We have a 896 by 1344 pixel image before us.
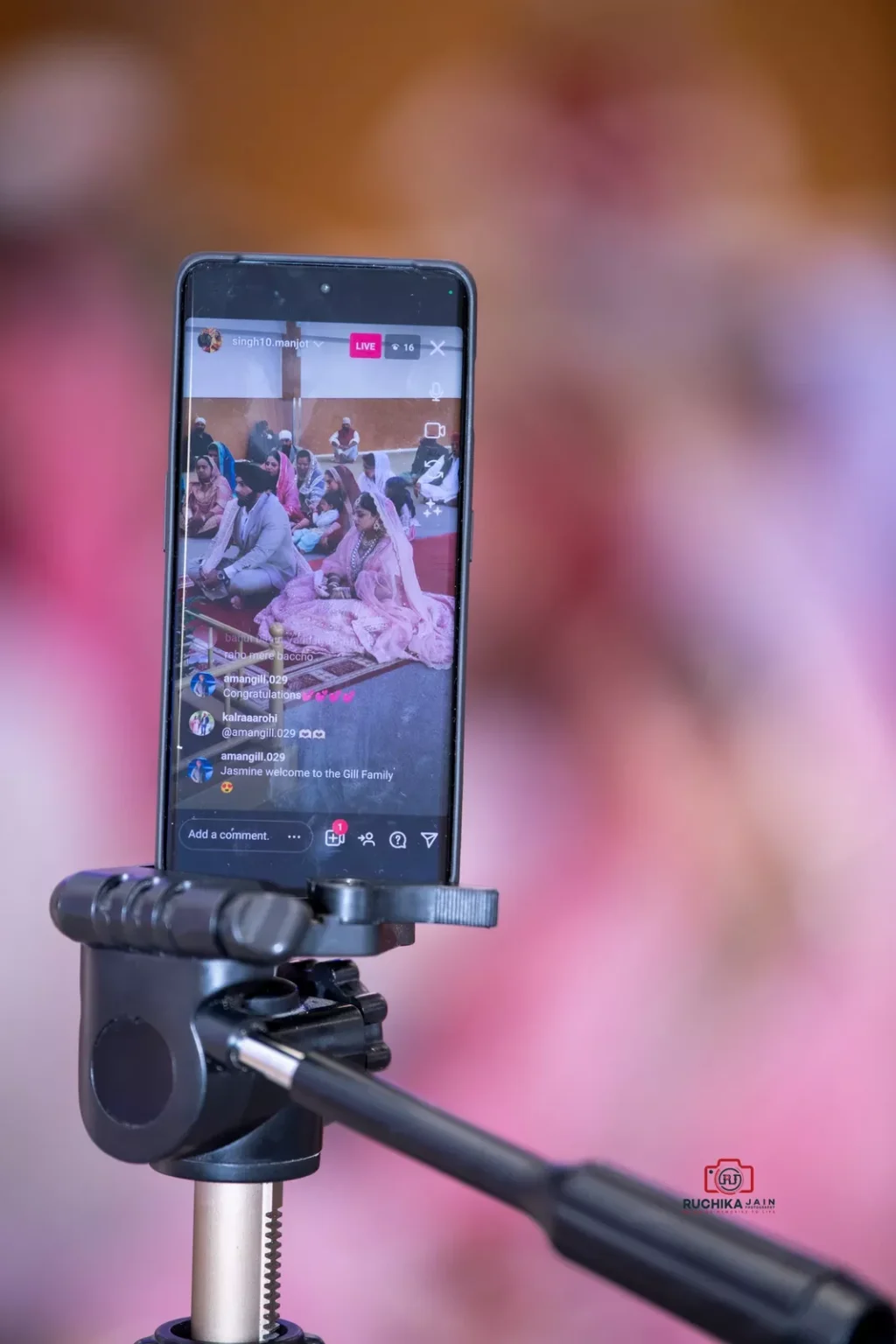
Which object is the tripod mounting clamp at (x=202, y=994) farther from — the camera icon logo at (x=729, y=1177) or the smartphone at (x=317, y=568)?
the camera icon logo at (x=729, y=1177)

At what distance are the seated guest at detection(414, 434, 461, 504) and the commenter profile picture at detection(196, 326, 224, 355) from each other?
9 centimetres

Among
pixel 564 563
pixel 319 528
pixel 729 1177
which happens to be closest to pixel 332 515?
pixel 319 528

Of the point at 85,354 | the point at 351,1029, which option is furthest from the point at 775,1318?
the point at 85,354

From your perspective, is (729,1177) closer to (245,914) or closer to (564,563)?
(564,563)

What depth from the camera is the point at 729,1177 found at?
2.71 ft

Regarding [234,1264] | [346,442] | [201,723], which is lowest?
[234,1264]

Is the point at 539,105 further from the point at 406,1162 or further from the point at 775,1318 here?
the point at 775,1318

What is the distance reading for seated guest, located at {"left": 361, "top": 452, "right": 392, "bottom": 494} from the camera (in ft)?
1.52

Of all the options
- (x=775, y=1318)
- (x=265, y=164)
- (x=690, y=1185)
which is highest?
(x=265, y=164)

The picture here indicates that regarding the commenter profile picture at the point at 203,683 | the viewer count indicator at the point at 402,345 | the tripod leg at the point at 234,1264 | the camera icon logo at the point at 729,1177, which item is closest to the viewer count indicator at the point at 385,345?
the viewer count indicator at the point at 402,345

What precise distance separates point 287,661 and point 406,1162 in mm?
486

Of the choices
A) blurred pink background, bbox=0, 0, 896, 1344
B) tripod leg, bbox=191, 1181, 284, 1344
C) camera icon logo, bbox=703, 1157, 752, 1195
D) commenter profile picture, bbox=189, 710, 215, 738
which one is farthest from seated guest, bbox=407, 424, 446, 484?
camera icon logo, bbox=703, 1157, 752, 1195

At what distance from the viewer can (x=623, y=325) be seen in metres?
0.85

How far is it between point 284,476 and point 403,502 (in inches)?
1.7
